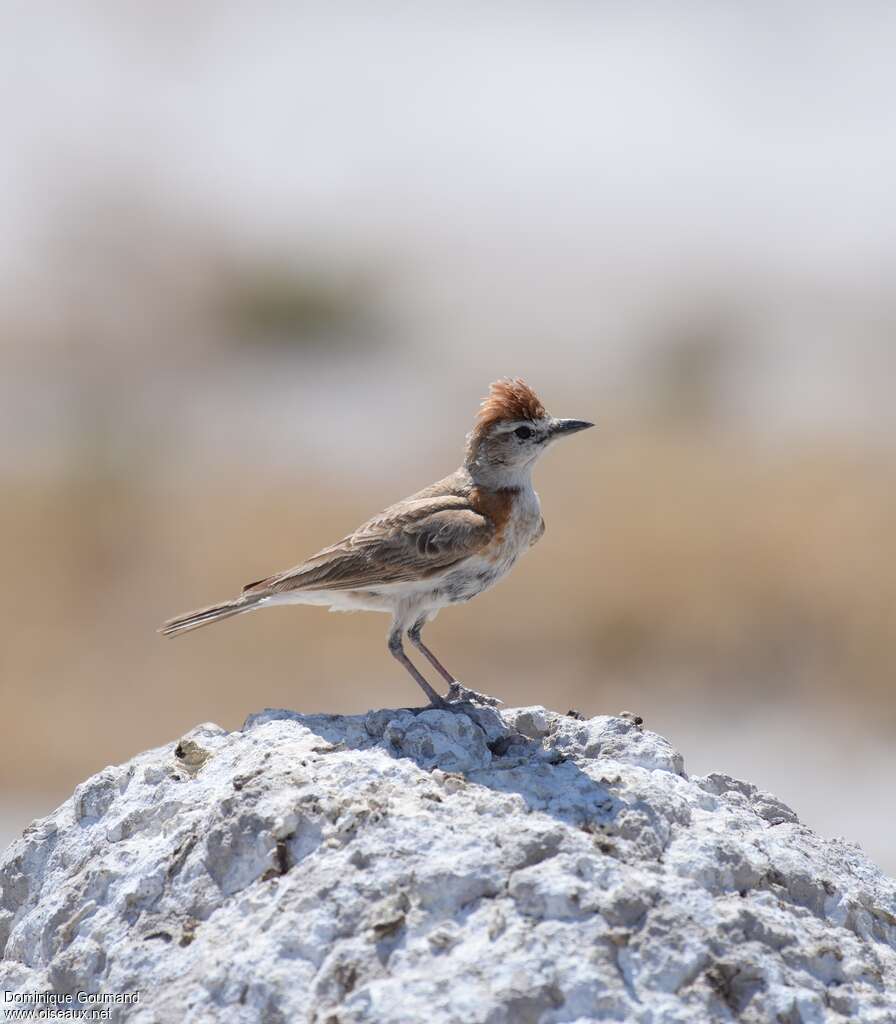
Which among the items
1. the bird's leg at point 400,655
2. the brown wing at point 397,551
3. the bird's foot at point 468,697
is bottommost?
the bird's foot at point 468,697

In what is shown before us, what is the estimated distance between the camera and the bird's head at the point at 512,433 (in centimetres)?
733

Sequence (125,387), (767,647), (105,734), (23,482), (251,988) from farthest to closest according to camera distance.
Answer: (125,387) → (23,482) → (767,647) → (105,734) → (251,988)

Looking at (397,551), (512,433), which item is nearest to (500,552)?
(397,551)

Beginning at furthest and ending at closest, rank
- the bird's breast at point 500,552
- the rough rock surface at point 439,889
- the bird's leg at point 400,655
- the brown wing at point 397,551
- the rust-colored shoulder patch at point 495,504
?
the rust-colored shoulder patch at point 495,504 < the bird's breast at point 500,552 < the brown wing at point 397,551 < the bird's leg at point 400,655 < the rough rock surface at point 439,889

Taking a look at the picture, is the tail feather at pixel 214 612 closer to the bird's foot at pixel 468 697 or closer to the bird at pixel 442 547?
the bird at pixel 442 547

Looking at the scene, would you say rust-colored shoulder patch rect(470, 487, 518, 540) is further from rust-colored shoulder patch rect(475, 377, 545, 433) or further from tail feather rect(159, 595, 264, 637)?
tail feather rect(159, 595, 264, 637)

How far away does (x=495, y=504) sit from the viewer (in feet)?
23.4

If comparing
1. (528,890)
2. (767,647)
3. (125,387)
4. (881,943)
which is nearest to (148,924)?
(528,890)

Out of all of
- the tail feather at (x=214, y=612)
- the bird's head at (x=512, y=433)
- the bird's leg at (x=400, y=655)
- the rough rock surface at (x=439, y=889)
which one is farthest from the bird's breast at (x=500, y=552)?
the rough rock surface at (x=439, y=889)

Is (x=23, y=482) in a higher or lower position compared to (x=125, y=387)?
lower

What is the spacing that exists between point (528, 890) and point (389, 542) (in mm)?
2788

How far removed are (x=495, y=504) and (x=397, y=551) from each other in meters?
0.56

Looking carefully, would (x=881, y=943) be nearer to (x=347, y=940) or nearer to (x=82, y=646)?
(x=347, y=940)

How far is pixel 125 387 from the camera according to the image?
21.7 m
